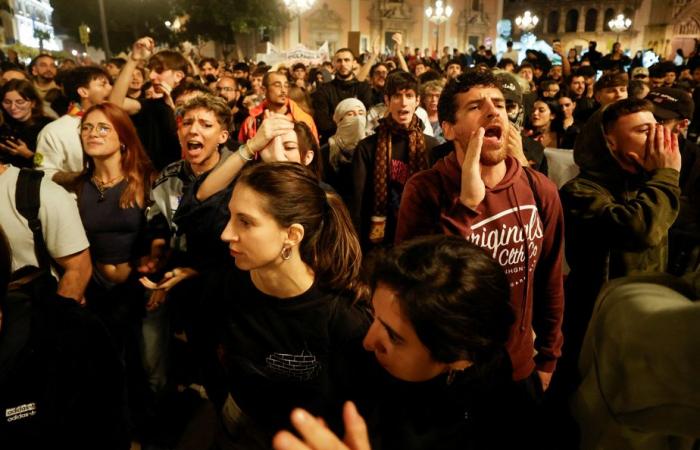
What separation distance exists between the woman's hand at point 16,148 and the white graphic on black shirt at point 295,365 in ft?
11.5

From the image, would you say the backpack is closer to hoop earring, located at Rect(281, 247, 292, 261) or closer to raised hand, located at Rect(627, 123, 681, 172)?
hoop earring, located at Rect(281, 247, 292, 261)

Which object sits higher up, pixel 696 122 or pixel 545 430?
pixel 696 122

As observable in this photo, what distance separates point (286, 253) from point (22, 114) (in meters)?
4.43

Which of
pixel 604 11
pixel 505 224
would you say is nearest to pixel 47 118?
pixel 505 224

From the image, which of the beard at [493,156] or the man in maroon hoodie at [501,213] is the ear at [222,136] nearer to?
the man in maroon hoodie at [501,213]

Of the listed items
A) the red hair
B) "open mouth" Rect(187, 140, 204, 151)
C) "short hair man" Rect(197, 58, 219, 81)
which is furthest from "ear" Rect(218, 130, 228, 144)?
"short hair man" Rect(197, 58, 219, 81)

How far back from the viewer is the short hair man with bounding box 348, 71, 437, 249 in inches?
155

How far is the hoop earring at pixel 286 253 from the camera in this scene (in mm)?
2014

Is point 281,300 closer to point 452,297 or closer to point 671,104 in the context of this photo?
point 452,297

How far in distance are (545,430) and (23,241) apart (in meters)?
2.53

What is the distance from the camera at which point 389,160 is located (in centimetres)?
393

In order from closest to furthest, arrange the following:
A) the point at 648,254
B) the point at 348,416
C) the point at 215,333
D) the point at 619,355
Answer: the point at 619,355 < the point at 348,416 < the point at 215,333 < the point at 648,254

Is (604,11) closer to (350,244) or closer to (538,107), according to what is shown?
(538,107)

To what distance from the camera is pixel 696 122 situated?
695 centimetres
